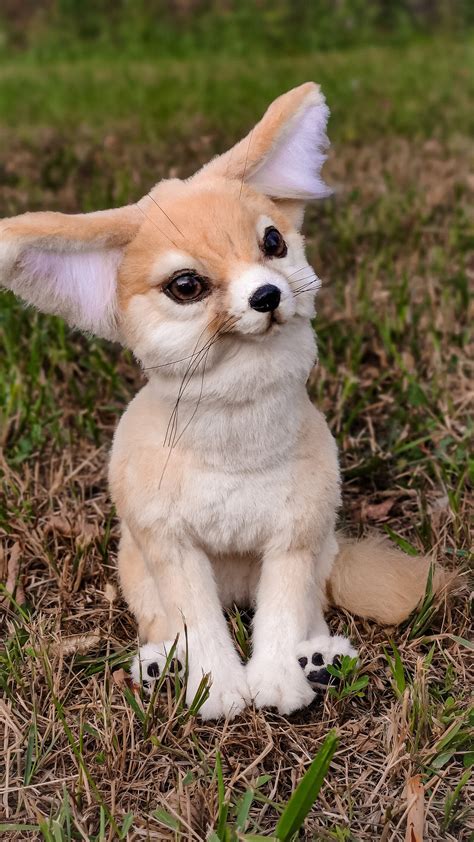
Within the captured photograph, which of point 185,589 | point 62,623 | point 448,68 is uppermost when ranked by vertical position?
point 448,68

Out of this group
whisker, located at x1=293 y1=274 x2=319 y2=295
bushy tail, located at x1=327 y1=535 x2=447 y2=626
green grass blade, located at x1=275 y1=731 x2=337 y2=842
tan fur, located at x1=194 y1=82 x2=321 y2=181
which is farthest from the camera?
bushy tail, located at x1=327 y1=535 x2=447 y2=626

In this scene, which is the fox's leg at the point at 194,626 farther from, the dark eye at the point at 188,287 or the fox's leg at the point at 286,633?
the dark eye at the point at 188,287

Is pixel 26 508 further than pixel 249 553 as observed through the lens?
Yes

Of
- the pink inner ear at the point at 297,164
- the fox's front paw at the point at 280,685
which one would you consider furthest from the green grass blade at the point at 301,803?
the pink inner ear at the point at 297,164

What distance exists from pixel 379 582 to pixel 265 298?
781 mm

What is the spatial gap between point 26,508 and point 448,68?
20.7 ft

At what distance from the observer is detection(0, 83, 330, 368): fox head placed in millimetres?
1692

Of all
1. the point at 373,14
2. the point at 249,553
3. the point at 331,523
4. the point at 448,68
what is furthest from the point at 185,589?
the point at 373,14

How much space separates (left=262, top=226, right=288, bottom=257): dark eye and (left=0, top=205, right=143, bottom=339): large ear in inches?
10.4

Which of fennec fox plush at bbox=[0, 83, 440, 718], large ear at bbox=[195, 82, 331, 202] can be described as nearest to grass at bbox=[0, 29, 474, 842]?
fennec fox plush at bbox=[0, 83, 440, 718]

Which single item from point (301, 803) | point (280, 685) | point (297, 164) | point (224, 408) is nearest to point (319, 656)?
point (280, 685)

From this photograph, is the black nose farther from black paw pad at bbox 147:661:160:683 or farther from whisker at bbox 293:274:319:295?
black paw pad at bbox 147:661:160:683

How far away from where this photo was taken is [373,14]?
30.5 ft

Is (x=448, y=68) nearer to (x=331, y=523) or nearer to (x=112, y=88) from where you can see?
(x=112, y=88)
